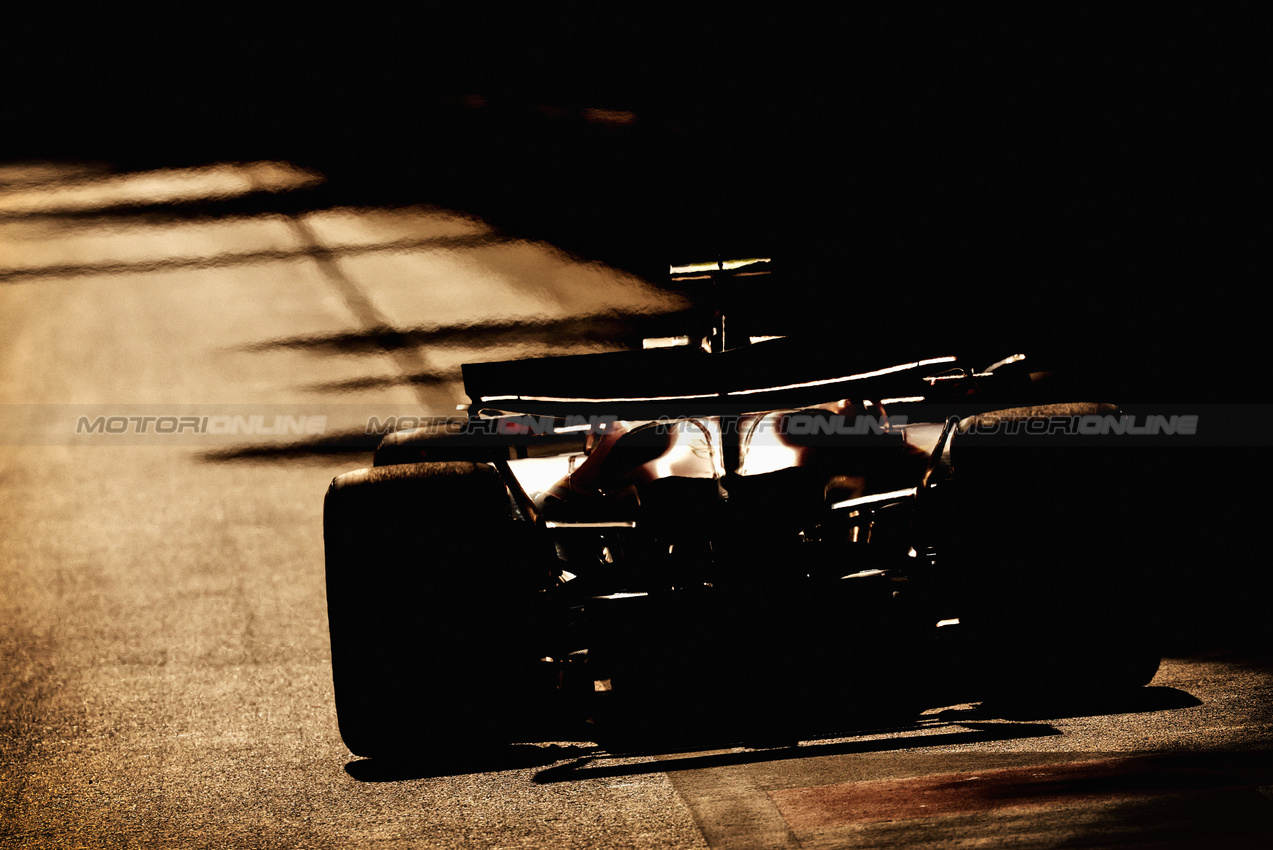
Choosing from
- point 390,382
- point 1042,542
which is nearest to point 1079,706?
point 1042,542

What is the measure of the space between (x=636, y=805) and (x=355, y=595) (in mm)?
744

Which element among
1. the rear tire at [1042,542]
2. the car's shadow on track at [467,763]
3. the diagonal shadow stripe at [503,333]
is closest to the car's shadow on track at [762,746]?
the car's shadow on track at [467,763]

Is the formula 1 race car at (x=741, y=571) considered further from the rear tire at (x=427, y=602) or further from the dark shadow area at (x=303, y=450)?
the dark shadow area at (x=303, y=450)

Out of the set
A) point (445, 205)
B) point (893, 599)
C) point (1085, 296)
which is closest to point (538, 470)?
point (893, 599)

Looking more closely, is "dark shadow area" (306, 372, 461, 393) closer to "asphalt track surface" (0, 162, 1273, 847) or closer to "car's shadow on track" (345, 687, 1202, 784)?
"asphalt track surface" (0, 162, 1273, 847)

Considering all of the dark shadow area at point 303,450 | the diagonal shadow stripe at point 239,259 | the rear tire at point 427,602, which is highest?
the diagonal shadow stripe at point 239,259

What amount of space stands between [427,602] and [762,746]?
A: 0.84m

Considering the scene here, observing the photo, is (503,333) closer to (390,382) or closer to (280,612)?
(390,382)

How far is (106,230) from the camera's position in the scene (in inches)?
202

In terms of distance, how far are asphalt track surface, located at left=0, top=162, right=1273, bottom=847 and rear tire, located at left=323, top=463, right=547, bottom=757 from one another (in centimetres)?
19

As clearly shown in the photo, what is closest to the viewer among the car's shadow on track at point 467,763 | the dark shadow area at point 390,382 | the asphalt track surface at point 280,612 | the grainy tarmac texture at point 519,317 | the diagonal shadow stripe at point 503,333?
the asphalt track surface at point 280,612

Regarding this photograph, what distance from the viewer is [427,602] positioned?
1.98 metres

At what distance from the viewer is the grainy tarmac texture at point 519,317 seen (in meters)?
1.92

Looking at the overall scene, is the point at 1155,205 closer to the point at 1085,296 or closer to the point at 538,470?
the point at 1085,296
